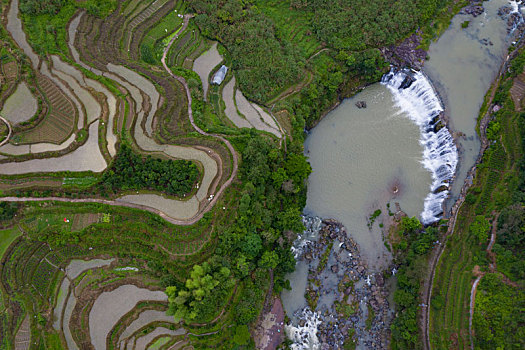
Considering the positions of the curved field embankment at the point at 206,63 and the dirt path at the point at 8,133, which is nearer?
the dirt path at the point at 8,133

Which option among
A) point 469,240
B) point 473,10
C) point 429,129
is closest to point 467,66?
point 473,10

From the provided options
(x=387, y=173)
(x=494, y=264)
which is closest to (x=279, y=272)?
(x=387, y=173)

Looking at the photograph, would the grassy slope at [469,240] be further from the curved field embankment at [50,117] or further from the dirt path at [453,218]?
the curved field embankment at [50,117]

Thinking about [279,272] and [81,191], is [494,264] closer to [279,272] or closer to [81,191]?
[279,272]

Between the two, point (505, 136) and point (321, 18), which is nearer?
point (505, 136)

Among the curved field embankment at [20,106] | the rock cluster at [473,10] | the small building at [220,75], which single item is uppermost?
the curved field embankment at [20,106]

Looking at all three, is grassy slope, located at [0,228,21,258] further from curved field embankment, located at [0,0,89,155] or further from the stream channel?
the stream channel

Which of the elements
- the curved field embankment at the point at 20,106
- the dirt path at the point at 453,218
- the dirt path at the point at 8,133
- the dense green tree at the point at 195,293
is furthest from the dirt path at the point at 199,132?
the dirt path at the point at 453,218

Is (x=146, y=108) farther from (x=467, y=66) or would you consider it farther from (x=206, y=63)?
(x=467, y=66)
